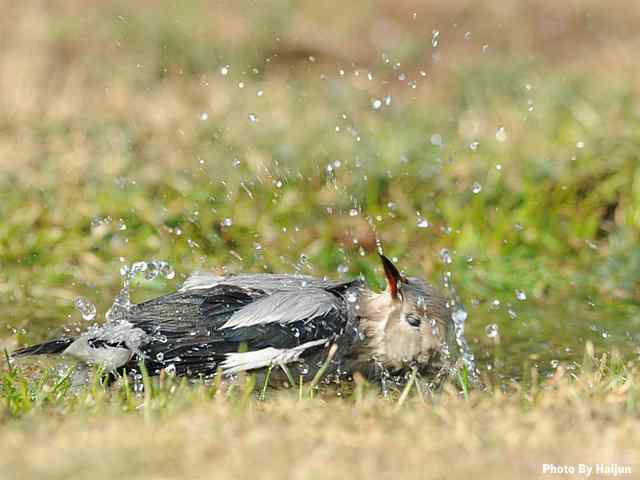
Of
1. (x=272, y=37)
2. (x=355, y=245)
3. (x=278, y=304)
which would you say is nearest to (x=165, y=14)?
(x=272, y=37)

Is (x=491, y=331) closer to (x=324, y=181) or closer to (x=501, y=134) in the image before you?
(x=324, y=181)

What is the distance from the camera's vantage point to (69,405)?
2979 mm

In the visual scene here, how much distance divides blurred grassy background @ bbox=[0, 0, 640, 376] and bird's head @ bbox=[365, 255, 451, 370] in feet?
1.84

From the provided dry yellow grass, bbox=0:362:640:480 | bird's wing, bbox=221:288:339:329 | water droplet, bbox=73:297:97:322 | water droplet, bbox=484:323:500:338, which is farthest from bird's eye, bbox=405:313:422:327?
water droplet, bbox=73:297:97:322

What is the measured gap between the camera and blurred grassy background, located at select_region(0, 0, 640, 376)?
4961 millimetres

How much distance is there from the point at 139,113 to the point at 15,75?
0.94 meters

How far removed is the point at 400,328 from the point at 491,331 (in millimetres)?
950

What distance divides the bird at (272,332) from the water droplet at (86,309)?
82 cm

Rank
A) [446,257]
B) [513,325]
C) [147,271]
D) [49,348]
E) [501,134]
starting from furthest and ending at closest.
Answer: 1. [501,134]
2. [446,257]
3. [147,271]
4. [513,325]
5. [49,348]

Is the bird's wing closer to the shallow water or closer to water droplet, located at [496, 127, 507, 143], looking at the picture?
the shallow water

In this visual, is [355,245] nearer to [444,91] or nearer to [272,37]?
[444,91]

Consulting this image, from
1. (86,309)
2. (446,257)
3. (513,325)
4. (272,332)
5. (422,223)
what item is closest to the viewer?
(272,332)

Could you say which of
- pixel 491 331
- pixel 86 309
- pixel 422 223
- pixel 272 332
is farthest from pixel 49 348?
pixel 422 223

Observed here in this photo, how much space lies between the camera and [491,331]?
14.4 ft
